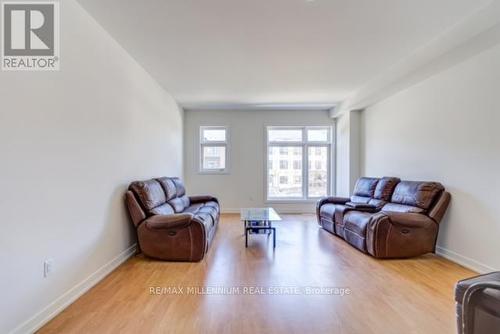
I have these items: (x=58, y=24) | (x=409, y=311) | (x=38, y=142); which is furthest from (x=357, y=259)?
(x=58, y=24)

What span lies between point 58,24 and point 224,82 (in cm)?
275

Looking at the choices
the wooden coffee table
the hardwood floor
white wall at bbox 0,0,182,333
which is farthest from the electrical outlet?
the wooden coffee table

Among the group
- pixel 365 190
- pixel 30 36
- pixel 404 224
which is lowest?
pixel 404 224

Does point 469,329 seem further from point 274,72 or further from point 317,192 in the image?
point 317,192

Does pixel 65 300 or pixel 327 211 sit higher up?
pixel 327 211

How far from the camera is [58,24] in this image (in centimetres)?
223

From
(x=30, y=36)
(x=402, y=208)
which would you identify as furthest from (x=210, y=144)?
(x=30, y=36)

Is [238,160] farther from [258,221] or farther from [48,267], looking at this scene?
[48,267]

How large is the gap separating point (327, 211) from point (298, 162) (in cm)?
240

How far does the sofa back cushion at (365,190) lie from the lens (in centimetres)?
482

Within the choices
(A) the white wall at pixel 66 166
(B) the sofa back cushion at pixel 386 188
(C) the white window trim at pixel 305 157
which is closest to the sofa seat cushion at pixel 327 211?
(B) the sofa back cushion at pixel 386 188

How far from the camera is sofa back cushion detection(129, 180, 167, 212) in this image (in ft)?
11.4

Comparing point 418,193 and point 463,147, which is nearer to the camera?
point 463,147

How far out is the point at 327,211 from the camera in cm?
486
